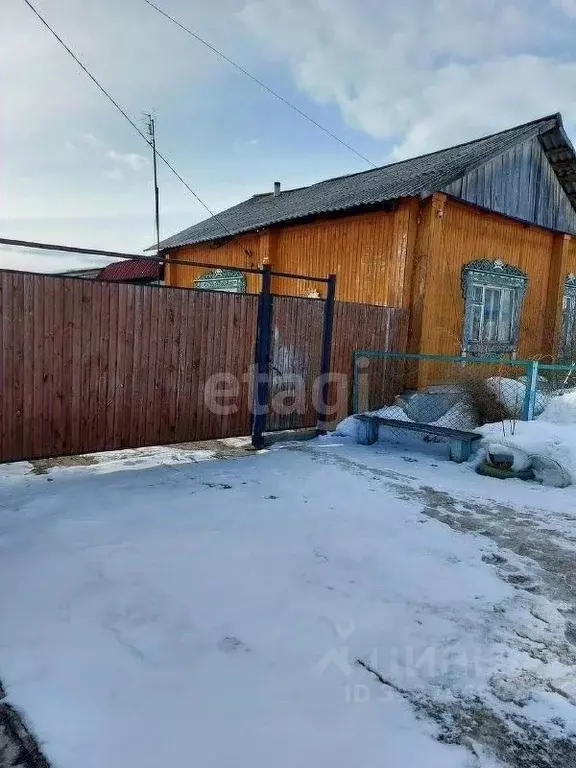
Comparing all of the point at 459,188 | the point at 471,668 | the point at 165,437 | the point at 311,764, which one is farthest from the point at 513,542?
the point at 459,188

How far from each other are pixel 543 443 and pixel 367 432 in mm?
2190

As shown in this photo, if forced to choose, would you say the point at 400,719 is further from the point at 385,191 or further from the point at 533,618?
the point at 385,191

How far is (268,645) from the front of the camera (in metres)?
2.44

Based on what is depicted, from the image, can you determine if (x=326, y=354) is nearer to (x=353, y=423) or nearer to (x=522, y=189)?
(x=353, y=423)

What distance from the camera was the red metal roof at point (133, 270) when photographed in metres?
22.2

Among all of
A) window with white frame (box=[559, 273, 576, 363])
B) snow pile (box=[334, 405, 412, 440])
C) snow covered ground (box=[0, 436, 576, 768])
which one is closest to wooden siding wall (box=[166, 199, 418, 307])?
snow pile (box=[334, 405, 412, 440])

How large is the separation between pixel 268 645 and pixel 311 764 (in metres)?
0.68

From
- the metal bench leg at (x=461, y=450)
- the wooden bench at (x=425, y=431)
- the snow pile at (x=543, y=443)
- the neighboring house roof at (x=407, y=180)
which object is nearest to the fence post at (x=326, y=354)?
the wooden bench at (x=425, y=431)

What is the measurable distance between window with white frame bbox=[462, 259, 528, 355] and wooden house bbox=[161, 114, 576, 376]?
0.02 m

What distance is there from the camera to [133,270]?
24328 millimetres

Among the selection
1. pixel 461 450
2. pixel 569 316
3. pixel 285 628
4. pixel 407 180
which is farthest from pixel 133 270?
pixel 285 628

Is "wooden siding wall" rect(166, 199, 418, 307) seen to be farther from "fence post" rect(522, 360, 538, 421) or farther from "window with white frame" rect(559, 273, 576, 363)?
"window with white frame" rect(559, 273, 576, 363)

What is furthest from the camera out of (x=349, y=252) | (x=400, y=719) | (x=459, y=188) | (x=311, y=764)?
(x=349, y=252)

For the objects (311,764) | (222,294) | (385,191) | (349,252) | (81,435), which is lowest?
(311,764)
